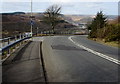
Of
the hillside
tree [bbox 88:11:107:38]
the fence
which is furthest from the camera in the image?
the hillside

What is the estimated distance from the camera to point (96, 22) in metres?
46.8

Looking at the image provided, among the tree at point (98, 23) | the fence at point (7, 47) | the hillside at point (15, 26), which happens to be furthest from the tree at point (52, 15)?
the fence at point (7, 47)

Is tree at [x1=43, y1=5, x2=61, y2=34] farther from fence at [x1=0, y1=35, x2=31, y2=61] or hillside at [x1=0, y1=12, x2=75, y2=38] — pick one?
fence at [x1=0, y1=35, x2=31, y2=61]

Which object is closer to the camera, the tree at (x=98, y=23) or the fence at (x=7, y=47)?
the fence at (x=7, y=47)

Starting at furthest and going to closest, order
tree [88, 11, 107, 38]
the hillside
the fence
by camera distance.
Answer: the hillside → tree [88, 11, 107, 38] → the fence

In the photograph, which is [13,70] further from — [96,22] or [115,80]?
[96,22]

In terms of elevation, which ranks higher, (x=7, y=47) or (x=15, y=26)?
(x=15, y=26)

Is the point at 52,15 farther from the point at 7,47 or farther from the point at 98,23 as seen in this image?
the point at 7,47

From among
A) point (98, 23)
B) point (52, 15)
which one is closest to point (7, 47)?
point (98, 23)

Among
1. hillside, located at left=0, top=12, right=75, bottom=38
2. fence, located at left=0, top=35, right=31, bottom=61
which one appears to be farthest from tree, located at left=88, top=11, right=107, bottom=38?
fence, located at left=0, top=35, right=31, bottom=61

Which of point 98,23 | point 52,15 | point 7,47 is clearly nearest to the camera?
point 7,47

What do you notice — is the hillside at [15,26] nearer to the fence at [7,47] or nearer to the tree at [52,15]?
the tree at [52,15]

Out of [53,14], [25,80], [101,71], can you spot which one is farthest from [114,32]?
[53,14]

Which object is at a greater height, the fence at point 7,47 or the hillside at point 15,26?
the hillside at point 15,26
